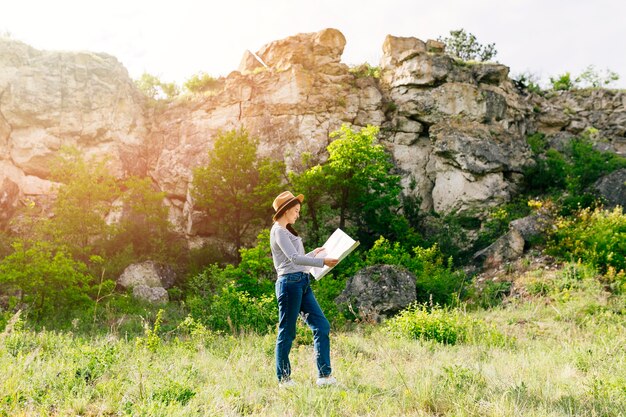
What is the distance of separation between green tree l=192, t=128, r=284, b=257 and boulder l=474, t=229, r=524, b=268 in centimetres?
855

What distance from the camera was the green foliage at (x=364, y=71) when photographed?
23538 millimetres

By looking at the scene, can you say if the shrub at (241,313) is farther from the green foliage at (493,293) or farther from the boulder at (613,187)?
the boulder at (613,187)

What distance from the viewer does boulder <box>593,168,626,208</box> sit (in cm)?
1605

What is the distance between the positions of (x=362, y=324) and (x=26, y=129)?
2053cm

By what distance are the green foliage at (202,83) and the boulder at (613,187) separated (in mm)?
19560

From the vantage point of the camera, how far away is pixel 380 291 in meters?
10.6

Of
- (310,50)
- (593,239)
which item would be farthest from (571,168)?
(310,50)

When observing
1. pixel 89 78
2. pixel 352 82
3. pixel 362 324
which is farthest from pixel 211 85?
pixel 362 324

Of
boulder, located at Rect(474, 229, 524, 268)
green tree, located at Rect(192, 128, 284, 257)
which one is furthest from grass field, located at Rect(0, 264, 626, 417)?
green tree, located at Rect(192, 128, 284, 257)

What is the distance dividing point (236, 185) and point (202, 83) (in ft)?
30.9

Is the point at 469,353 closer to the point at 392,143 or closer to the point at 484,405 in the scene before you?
the point at 484,405

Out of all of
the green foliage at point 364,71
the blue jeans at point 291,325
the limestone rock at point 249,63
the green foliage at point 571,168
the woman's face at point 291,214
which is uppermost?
the limestone rock at point 249,63

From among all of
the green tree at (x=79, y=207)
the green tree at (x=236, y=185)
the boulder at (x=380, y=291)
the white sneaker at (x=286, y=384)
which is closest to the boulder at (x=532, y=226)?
the boulder at (x=380, y=291)

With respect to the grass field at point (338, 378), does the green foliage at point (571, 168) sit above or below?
above
